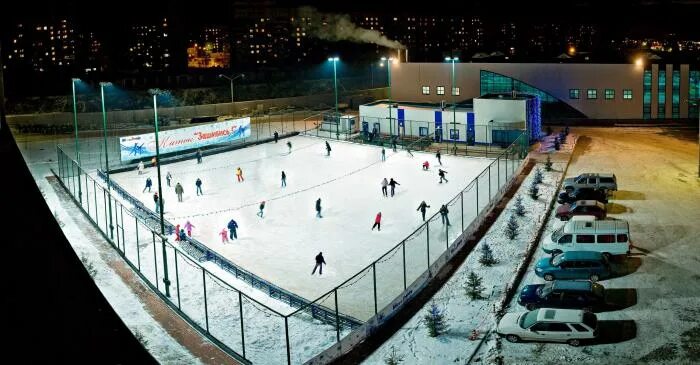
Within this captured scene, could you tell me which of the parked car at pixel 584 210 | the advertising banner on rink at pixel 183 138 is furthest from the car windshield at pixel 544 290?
the advertising banner on rink at pixel 183 138

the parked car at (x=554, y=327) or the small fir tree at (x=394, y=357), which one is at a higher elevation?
the parked car at (x=554, y=327)

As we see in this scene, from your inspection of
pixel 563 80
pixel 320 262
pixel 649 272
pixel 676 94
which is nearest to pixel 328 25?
pixel 563 80

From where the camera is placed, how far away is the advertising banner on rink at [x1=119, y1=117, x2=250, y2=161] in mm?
52875

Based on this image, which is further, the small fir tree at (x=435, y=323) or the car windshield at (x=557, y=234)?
the car windshield at (x=557, y=234)

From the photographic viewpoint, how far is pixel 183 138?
56.6 m

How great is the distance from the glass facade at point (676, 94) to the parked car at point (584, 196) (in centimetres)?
3013

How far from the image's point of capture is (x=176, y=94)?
95.8 metres

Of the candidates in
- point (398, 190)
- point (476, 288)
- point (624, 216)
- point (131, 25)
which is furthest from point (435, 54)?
point (131, 25)

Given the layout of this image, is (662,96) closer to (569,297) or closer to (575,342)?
(569,297)

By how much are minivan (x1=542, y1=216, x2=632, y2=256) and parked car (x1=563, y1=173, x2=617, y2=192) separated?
9.27m

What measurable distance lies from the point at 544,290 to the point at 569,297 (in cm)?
82

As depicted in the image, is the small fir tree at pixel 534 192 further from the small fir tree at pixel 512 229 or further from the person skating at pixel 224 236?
the person skating at pixel 224 236

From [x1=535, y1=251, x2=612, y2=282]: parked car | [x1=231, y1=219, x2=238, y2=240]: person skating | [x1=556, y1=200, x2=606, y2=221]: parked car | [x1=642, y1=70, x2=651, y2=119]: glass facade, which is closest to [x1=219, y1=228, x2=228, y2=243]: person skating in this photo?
[x1=231, y1=219, x2=238, y2=240]: person skating

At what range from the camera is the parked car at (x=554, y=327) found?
72.0 ft
